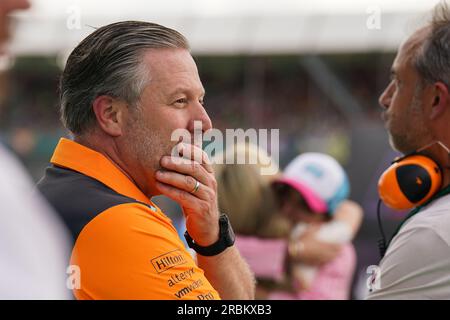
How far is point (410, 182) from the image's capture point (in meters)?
2.77

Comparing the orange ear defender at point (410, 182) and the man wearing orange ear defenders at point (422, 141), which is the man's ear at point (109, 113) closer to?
the man wearing orange ear defenders at point (422, 141)

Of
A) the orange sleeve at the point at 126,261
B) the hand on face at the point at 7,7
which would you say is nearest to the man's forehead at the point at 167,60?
the orange sleeve at the point at 126,261

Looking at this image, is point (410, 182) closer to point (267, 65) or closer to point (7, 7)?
point (7, 7)

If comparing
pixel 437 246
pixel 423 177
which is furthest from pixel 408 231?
pixel 423 177

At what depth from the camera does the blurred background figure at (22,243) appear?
1079mm

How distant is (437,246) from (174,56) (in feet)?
3.64

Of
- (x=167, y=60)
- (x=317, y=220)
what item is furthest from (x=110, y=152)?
(x=317, y=220)

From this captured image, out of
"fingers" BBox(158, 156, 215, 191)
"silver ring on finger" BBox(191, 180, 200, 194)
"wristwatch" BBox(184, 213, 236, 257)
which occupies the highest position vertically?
"fingers" BBox(158, 156, 215, 191)

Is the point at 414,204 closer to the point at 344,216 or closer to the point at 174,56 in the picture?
the point at 174,56

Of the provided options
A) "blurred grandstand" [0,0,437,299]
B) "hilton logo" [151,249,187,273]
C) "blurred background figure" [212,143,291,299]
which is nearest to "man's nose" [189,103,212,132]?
"hilton logo" [151,249,187,273]

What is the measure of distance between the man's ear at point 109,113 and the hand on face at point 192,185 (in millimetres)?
183

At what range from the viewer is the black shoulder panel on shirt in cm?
195

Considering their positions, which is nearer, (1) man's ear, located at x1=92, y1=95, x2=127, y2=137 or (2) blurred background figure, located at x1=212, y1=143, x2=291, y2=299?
(1) man's ear, located at x1=92, y1=95, x2=127, y2=137

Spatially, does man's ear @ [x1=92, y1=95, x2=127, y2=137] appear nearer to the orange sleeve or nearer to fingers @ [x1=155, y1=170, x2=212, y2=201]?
fingers @ [x1=155, y1=170, x2=212, y2=201]
